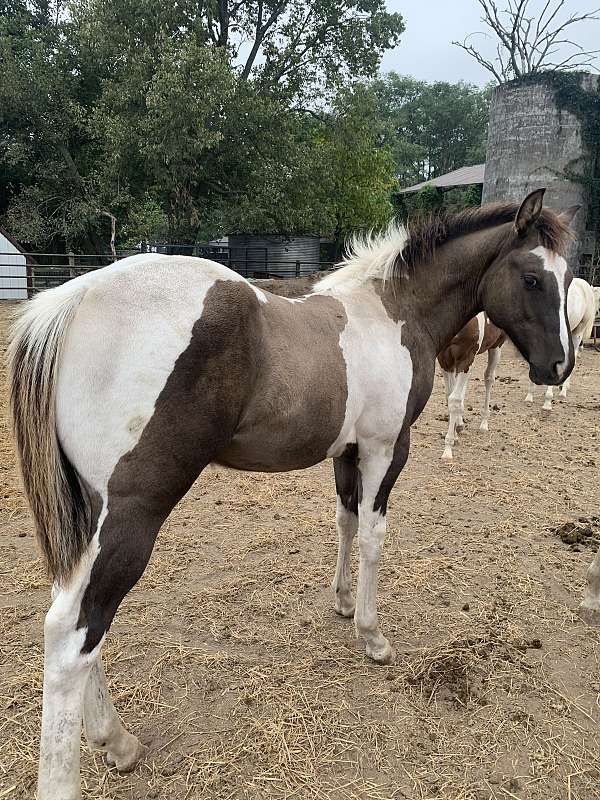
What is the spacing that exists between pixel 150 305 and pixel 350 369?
854mm

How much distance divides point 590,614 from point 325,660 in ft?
4.98

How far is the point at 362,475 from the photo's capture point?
2367mm

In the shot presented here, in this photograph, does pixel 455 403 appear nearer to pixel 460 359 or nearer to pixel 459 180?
pixel 460 359

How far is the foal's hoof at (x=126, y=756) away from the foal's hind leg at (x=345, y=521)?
4.00 feet

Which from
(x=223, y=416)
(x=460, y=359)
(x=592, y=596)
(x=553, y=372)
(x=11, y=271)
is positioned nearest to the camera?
(x=223, y=416)

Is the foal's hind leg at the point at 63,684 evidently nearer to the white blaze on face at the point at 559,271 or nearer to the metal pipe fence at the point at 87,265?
the white blaze on face at the point at 559,271

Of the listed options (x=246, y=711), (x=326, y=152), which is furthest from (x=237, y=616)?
(x=326, y=152)

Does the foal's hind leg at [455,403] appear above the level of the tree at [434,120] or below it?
below

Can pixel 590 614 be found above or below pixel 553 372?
below

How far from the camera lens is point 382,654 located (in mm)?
2471

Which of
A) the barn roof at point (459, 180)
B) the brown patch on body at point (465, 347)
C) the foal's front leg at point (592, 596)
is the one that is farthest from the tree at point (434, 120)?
the foal's front leg at point (592, 596)

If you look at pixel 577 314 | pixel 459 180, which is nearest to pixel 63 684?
pixel 577 314

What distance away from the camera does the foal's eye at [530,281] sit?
2.38 metres

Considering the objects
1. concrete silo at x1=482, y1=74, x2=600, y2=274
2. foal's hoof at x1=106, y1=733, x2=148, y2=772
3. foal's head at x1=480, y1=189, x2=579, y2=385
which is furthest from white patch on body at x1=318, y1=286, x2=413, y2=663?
concrete silo at x1=482, y1=74, x2=600, y2=274
